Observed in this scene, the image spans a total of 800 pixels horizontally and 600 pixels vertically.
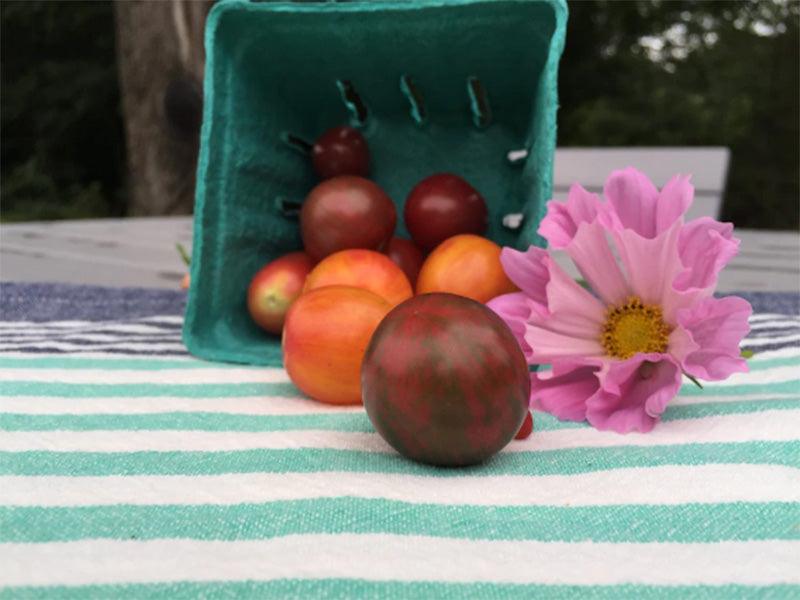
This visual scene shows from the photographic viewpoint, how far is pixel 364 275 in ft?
2.50

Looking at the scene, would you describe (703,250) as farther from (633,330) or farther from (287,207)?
(287,207)

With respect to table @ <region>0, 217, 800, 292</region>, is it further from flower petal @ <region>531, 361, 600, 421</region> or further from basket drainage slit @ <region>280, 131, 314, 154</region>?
flower petal @ <region>531, 361, 600, 421</region>

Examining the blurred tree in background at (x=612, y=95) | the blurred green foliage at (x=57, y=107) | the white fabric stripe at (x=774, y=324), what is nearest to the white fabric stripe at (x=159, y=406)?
the white fabric stripe at (x=774, y=324)

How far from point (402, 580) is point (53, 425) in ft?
1.06

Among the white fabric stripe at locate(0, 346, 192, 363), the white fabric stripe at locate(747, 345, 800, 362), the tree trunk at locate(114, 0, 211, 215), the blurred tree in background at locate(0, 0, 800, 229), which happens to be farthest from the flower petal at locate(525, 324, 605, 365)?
the blurred tree in background at locate(0, 0, 800, 229)

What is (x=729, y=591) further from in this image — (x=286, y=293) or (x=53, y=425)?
(x=286, y=293)

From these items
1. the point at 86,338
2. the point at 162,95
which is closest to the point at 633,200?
the point at 86,338

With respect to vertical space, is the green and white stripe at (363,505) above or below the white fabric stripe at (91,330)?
above

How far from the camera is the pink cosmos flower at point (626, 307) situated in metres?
0.60

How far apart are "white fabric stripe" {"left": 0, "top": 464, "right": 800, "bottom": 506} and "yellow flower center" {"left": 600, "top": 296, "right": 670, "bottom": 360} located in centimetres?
13

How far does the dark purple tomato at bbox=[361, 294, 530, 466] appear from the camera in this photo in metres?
0.50

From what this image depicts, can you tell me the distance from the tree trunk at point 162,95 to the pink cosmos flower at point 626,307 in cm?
198

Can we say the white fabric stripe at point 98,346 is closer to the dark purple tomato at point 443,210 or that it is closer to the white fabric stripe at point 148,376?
the white fabric stripe at point 148,376

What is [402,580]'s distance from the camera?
0.37m
